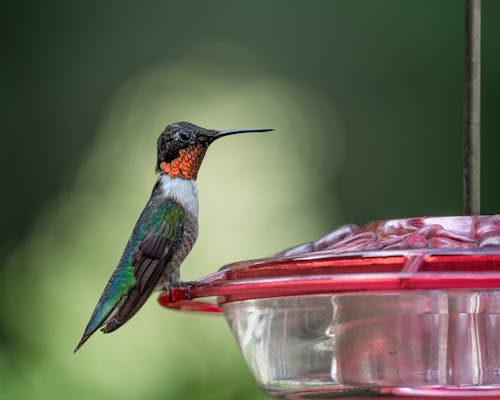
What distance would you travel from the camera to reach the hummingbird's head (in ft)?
8.39

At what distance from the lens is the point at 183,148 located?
8.61 ft

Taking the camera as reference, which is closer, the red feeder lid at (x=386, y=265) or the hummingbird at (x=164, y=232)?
the red feeder lid at (x=386, y=265)

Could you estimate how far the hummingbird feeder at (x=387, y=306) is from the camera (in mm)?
1428

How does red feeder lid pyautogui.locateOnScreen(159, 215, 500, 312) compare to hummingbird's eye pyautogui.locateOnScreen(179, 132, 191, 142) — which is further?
hummingbird's eye pyautogui.locateOnScreen(179, 132, 191, 142)

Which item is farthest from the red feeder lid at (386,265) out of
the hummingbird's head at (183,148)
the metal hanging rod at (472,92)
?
the hummingbird's head at (183,148)

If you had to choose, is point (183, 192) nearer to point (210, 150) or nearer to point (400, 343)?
point (400, 343)

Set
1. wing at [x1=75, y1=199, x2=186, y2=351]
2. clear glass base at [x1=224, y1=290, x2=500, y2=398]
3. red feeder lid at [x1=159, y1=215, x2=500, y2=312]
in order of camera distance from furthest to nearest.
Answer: wing at [x1=75, y1=199, x2=186, y2=351] → clear glass base at [x1=224, y1=290, x2=500, y2=398] → red feeder lid at [x1=159, y1=215, x2=500, y2=312]

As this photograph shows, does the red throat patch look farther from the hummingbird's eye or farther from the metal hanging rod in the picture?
the metal hanging rod

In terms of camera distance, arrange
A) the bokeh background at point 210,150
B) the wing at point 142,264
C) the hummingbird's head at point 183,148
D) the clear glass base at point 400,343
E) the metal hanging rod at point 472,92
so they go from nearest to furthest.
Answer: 1. the clear glass base at point 400,343
2. the metal hanging rod at point 472,92
3. the wing at point 142,264
4. the hummingbird's head at point 183,148
5. the bokeh background at point 210,150

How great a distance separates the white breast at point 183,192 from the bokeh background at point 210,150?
116 centimetres

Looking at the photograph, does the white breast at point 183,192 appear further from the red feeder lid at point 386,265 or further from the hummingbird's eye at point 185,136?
the red feeder lid at point 386,265

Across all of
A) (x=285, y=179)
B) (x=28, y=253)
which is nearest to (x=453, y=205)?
(x=285, y=179)

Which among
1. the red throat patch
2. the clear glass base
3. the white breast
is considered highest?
the red throat patch

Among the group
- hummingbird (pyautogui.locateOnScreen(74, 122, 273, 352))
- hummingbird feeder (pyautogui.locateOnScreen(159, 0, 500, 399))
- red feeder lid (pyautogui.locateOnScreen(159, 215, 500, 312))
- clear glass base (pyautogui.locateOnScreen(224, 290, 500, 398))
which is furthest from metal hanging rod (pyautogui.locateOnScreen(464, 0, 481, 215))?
hummingbird (pyautogui.locateOnScreen(74, 122, 273, 352))
